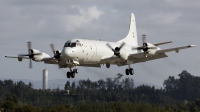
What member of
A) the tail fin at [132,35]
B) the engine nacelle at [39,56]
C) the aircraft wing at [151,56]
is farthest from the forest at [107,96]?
the engine nacelle at [39,56]

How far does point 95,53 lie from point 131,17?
15.3m

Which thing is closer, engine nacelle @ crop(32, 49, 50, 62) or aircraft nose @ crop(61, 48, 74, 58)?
aircraft nose @ crop(61, 48, 74, 58)

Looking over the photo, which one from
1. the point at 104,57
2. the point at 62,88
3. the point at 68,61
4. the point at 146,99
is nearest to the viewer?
the point at 68,61

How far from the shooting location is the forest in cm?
8200

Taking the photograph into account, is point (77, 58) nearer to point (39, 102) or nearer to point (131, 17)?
point (131, 17)

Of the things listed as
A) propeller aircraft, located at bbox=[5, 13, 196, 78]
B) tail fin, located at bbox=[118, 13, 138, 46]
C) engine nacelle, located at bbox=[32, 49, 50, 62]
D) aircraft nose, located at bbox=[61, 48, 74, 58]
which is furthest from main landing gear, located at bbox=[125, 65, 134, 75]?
aircraft nose, located at bbox=[61, 48, 74, 58]

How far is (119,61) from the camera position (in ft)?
182

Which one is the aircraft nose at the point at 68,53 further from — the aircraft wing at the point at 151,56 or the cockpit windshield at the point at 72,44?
the aircraft wing at the point at 151,56

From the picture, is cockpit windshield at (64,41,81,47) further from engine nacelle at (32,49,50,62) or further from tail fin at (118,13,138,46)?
tail fin at (118,13,138,46)

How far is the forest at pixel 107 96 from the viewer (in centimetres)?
8200

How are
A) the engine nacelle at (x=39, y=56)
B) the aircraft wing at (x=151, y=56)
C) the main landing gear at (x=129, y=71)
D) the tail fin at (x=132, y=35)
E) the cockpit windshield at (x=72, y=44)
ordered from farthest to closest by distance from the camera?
the tail fin at (x=132, y=35), the main landing gear at (x=129, y=71), the engine nacelle at (x=39, y=56), the aircraft wing at (x=151, y=56), the cockpit windshield at (x=72, y=44)

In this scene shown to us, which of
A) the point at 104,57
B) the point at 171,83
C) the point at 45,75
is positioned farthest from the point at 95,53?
the point at 45,75

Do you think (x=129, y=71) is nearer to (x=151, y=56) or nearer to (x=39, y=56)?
(x=151, y=56)

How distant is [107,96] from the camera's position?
105062mm
